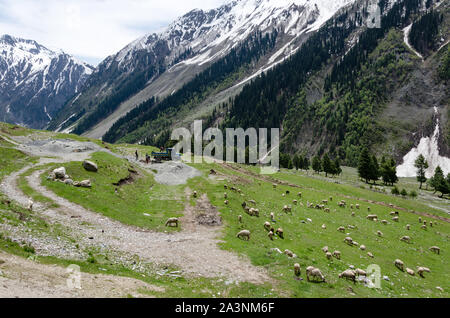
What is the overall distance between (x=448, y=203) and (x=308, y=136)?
120m

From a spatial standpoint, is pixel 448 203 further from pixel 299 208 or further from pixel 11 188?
pixel 11 188

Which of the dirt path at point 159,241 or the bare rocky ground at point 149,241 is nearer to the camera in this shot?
the bare rocky ground at point 149,241

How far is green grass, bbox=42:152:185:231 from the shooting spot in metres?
29.7

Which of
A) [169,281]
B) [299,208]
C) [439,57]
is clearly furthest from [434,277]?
[439,57]

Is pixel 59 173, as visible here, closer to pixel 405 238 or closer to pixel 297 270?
pixel 297 270

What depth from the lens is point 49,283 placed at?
46.3ft

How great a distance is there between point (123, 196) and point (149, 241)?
14.7 meters

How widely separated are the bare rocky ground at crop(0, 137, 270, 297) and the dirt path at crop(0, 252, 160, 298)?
0.58 meters

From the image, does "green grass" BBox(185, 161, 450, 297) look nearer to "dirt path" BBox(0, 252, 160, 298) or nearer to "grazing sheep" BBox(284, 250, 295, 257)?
"grazing sheep" BBox(284, 250, 295, 257)

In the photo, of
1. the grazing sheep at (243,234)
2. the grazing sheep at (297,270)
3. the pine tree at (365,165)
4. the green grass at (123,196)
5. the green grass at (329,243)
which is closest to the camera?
the grazing sheep at (297,270)

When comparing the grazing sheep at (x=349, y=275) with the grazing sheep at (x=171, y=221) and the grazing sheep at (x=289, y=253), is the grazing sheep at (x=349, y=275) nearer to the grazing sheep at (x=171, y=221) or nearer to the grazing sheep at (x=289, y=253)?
the grazing sheep at (x=289, y=253)

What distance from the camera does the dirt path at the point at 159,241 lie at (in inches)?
776

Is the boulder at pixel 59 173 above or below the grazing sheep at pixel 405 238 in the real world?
above

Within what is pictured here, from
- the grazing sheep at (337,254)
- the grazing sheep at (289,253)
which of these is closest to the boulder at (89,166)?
the grazing sheep at (289,253)
